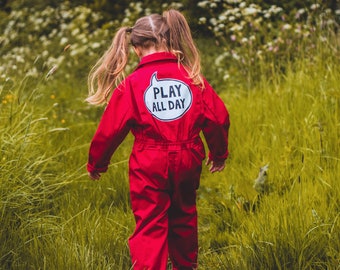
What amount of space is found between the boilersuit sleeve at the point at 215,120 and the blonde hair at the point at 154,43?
0.07 metres

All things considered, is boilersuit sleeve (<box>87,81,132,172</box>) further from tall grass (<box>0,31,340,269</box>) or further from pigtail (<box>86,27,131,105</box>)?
Answer: tall grass (<box>0,31,340,269</box>)

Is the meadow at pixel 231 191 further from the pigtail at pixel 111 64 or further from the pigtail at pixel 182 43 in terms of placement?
the pigtail at pixel 182 43

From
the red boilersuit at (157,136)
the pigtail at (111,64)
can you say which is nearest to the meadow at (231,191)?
the red boilersuit at (157,136)

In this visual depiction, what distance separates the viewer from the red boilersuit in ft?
8.85

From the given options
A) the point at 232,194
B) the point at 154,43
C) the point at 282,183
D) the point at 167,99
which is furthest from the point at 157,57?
the point at 282,183

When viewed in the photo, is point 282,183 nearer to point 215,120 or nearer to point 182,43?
point 215,120

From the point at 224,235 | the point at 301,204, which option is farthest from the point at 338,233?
the point at 224,235

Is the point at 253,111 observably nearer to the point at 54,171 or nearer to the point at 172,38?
the point at 54,171

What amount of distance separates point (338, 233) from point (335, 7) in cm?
565

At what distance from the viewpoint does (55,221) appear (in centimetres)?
356

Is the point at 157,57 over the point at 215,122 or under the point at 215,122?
over

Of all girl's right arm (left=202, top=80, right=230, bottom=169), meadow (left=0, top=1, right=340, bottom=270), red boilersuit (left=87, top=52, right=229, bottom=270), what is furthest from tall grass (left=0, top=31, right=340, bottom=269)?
girl's right arm (left=202, top=80, right=230, bottom=169)

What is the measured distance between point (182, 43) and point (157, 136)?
0.45m

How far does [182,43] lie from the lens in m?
2.86
